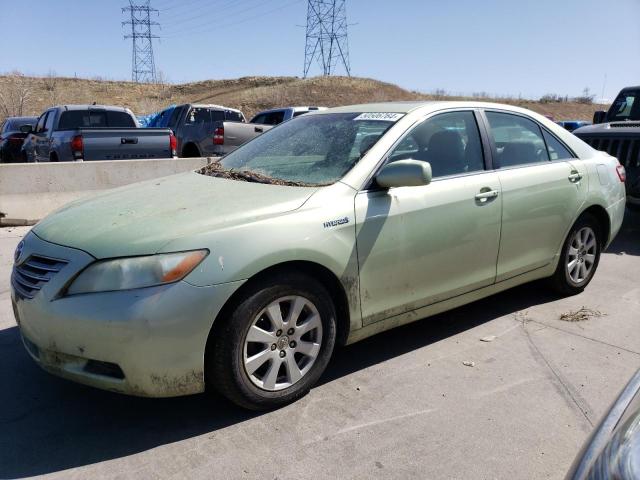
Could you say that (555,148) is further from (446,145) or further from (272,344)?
(272,344)

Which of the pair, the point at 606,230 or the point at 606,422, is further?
the point at 606,230

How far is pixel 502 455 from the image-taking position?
2805mm

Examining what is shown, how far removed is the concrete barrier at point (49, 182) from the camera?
26.8 feet

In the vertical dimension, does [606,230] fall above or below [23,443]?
above

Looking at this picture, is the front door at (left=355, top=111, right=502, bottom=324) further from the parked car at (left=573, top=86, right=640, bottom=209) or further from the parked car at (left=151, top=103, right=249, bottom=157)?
the parked car at (left=151, top=103, right=249, bottom=157)

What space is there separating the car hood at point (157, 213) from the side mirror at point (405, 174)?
0.46 metres

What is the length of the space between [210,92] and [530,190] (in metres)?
53.4

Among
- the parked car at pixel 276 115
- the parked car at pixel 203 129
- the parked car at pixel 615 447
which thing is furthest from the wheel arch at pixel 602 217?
the parked car at pixel 276 115

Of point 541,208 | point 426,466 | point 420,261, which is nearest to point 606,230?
point 541,208

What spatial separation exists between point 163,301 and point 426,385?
1.73m

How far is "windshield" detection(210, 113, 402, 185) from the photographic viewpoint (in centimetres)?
363

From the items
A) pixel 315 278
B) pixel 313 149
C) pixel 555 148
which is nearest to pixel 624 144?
pixel 555 148

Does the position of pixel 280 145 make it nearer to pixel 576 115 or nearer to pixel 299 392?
pixel 299 392

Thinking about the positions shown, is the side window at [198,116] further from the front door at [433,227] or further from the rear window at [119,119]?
the front door at [433,227]
